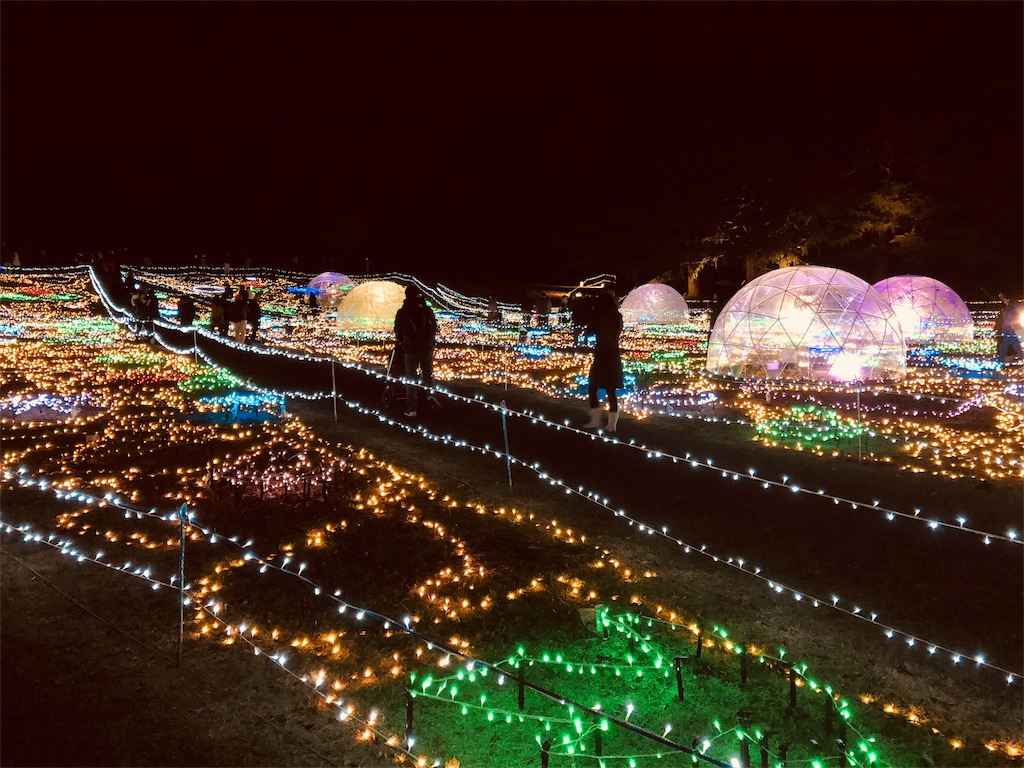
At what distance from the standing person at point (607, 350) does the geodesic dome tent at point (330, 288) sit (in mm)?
27187

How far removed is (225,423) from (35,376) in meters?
6.75

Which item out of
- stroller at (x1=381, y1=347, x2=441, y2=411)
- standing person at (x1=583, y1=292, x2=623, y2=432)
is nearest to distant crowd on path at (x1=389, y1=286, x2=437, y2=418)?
stroller at (x1=381, y1=347, x2=441, y2=411)

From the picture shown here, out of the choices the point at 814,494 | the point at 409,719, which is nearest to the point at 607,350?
the point at 814,494

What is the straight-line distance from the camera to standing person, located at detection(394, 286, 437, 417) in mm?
10195

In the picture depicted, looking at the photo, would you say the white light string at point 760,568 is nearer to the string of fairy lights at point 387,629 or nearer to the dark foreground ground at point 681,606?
the dark foreground ground at point 681,606

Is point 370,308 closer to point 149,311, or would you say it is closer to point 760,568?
point 149,311

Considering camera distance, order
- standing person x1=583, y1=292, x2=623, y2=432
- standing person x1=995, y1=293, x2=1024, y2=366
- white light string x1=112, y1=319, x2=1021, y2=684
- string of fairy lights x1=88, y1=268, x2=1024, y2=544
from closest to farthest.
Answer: white light string x1=112, y1=319, x2=1021, y2=684 → string of fairy lights x1=88, y1=268, x2=1024, y2=544 → standing person x1=583, y1=292, x2=623, y2=432 → standing person x1=995, y1=293, x2=1024, y2=366

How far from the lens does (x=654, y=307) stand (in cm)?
2838

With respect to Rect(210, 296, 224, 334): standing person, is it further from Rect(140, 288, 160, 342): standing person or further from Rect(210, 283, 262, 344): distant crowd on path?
Rect(140, 288, 160, 342): standing person

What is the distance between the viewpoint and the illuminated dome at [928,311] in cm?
2178

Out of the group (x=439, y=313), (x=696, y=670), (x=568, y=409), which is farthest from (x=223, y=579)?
(x=439, y=313)

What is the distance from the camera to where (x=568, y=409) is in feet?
36.1

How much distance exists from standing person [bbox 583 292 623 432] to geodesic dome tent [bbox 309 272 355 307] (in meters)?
27.2

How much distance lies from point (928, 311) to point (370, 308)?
1805cm
